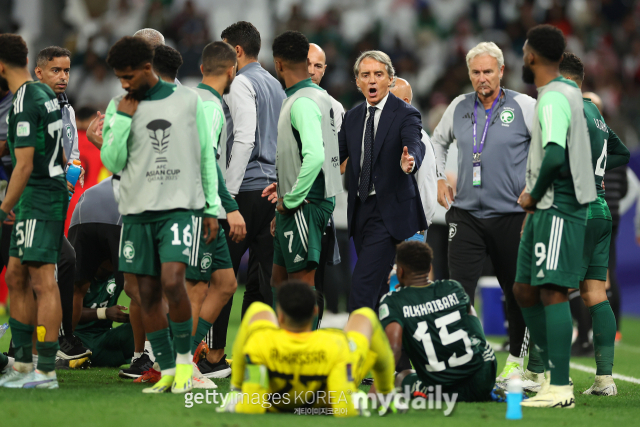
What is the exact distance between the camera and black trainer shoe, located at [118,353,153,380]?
5.49 meters

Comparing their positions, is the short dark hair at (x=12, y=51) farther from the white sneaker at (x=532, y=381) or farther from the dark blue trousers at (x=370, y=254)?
the white sneaker at (x=532, y=381)

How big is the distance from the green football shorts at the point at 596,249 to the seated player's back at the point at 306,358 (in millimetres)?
1970

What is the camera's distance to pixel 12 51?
4.85m

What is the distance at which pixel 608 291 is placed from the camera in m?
8.34

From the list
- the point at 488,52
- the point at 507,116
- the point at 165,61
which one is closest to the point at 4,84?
the point at 165,61

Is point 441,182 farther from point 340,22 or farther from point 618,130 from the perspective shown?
point 340,22

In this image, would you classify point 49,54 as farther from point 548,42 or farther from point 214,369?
point 548,42

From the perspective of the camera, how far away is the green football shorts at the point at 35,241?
475 cm

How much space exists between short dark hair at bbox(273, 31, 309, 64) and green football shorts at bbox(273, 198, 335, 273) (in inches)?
38.1

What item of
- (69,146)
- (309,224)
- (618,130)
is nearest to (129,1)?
(618,130)

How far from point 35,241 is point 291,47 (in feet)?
6.65

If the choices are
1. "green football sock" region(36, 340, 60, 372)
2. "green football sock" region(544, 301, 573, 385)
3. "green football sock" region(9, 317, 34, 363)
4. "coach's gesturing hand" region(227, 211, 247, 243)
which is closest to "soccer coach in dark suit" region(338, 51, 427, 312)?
"coach's gesturing hand" region(227, 211, 247, 243)

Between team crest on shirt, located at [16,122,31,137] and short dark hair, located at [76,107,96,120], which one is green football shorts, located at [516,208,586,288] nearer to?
team crest on shirt, located at [16,122,31,137]

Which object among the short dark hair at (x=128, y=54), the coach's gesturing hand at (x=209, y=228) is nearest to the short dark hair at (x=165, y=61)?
the short dark hair at (x=128, y=54)
